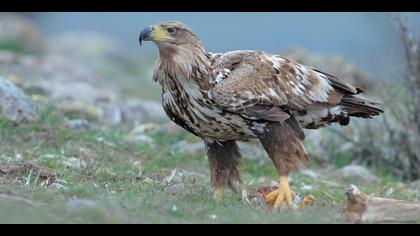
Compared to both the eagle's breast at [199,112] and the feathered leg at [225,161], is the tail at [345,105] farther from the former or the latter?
the eagle's breast at [199,112]

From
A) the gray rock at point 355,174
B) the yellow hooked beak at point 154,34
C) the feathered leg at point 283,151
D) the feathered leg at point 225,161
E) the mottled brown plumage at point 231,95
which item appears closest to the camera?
the yellow hooked beak at point 154,34

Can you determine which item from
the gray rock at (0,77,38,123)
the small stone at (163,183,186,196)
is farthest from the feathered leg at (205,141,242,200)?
the gray rock at (0,77,38,123)

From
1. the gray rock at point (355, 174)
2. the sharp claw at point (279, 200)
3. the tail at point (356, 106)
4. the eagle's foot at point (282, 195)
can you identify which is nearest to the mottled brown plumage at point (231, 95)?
the eagle's foot at point (282, 195)

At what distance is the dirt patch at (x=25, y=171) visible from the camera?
9.06m

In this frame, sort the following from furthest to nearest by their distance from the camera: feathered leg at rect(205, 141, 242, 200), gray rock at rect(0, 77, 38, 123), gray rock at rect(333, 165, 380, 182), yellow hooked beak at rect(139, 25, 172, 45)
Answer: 1. gray rock at rect(333, 165, 380, 182)
2. gray rock at rect(0, 77, 38, 123)
3. feathered leg at rect(205, 141, 242, 200)
4. yellow hooked beak at rect(139, 25, 172, 45)

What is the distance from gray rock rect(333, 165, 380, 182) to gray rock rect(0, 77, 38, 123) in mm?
4166

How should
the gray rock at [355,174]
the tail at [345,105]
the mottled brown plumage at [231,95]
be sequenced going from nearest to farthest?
the mottled brown plumage at [231,95]
the tail at [345,105]
the gray rock at [355,174]

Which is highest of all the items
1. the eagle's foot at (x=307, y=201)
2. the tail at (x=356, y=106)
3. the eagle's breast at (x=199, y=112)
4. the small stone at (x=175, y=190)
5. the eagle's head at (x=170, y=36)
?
the eagle's head at (x=170, y=36)

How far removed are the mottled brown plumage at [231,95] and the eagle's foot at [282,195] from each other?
0.11 m

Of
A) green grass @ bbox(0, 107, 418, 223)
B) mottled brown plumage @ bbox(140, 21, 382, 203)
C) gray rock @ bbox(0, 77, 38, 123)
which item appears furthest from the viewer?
gray rock @ bbox(0, 77, 38, 123)

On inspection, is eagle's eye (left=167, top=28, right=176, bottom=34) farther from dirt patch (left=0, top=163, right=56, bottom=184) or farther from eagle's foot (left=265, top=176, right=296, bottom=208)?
dirt patch (left=0, top=163, right=56, bottom=184)

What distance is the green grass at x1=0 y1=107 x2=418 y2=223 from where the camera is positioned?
7.25m

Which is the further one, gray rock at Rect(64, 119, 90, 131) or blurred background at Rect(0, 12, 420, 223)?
gray rock at Rect(64, 119, 90, 131)

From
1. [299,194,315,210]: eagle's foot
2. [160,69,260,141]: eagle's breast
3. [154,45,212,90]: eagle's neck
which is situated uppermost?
[154,45,212,90]: eagle's neck
